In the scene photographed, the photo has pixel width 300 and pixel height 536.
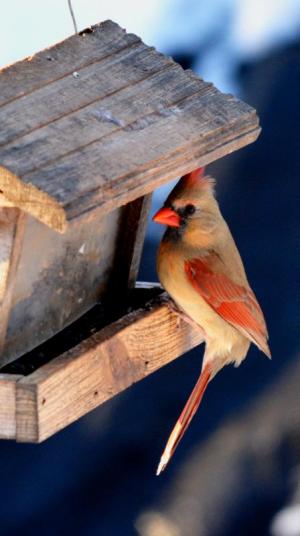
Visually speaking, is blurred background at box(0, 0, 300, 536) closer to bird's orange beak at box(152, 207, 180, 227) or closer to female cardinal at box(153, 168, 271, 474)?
female cardinal at box(153, 168, 271, 474)

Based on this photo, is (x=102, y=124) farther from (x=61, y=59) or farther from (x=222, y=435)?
(x=222, y=435)

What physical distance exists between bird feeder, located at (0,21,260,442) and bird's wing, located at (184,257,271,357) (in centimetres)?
19

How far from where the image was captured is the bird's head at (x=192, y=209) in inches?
151

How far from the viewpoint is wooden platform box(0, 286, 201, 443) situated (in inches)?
132

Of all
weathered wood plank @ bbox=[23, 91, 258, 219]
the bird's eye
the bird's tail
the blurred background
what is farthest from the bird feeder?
the blurred background

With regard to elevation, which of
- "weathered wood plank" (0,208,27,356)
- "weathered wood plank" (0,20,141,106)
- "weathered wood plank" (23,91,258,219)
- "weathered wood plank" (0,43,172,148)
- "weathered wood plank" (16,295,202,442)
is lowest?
"weathered wood plank" (16,295,202,442)

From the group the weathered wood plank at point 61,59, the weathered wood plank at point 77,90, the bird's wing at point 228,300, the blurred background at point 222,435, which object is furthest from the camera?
the blurred background at point 222,435

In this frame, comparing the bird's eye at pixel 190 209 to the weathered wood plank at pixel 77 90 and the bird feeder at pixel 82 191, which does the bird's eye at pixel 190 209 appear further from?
the weathered wood plank at pixel 77 90

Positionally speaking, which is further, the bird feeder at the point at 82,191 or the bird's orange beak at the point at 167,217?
the bird's orange beak at the point at 167,217

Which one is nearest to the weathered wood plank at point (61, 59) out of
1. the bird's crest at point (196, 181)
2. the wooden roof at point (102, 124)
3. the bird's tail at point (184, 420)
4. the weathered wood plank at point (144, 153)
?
the wooden roof at point (102, 124)

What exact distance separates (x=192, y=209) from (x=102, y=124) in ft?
2.33

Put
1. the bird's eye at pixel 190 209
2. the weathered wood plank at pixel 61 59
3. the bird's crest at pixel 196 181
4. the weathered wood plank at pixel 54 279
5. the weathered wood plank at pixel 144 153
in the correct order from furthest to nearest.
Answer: the bird's eye at pixel 190 209 < the bird's crest at pixel 196 181 < the weathered wood plank at pixel 54 279 < the weathered wood plank at pixel 61 59 < the weathered wood plank at pixel 144 153

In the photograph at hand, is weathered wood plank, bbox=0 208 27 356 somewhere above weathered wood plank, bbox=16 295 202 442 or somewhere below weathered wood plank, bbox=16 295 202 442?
above

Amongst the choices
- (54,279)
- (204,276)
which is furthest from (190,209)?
(54,279)
